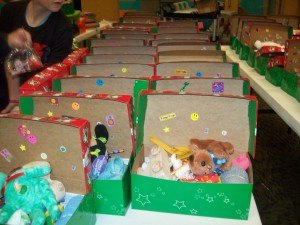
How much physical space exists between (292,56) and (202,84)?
1.67ft

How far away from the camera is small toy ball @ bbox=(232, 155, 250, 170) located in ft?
3.03

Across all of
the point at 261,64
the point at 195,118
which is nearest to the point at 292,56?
the point at 261,64

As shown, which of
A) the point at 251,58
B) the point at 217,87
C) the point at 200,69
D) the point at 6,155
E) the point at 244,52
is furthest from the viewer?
the point at 244,52

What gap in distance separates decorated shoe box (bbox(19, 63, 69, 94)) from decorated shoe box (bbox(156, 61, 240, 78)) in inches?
15.6

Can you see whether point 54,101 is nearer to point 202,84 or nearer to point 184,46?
point 202,84

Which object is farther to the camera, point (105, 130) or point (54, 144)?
point (105, 130)

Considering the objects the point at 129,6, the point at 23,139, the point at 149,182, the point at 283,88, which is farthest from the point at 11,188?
the point at 129,6

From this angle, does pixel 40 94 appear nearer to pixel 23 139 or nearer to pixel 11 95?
pixel 23 139

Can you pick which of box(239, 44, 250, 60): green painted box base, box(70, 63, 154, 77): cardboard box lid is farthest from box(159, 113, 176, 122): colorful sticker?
box(239, 44, 250, 60): green painted box base

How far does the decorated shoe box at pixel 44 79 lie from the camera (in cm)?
111

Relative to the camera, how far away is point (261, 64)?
1.62 metres

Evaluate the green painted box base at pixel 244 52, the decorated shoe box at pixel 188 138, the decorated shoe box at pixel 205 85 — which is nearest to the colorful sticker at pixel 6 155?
the decorated shoe box at pixel 188 138

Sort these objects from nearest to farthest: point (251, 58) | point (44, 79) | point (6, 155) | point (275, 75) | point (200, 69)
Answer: point (6, 155)
point (44, 79)
point (200, 69)
point (275, 75)
point (251, 58)

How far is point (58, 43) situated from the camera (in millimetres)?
1548
